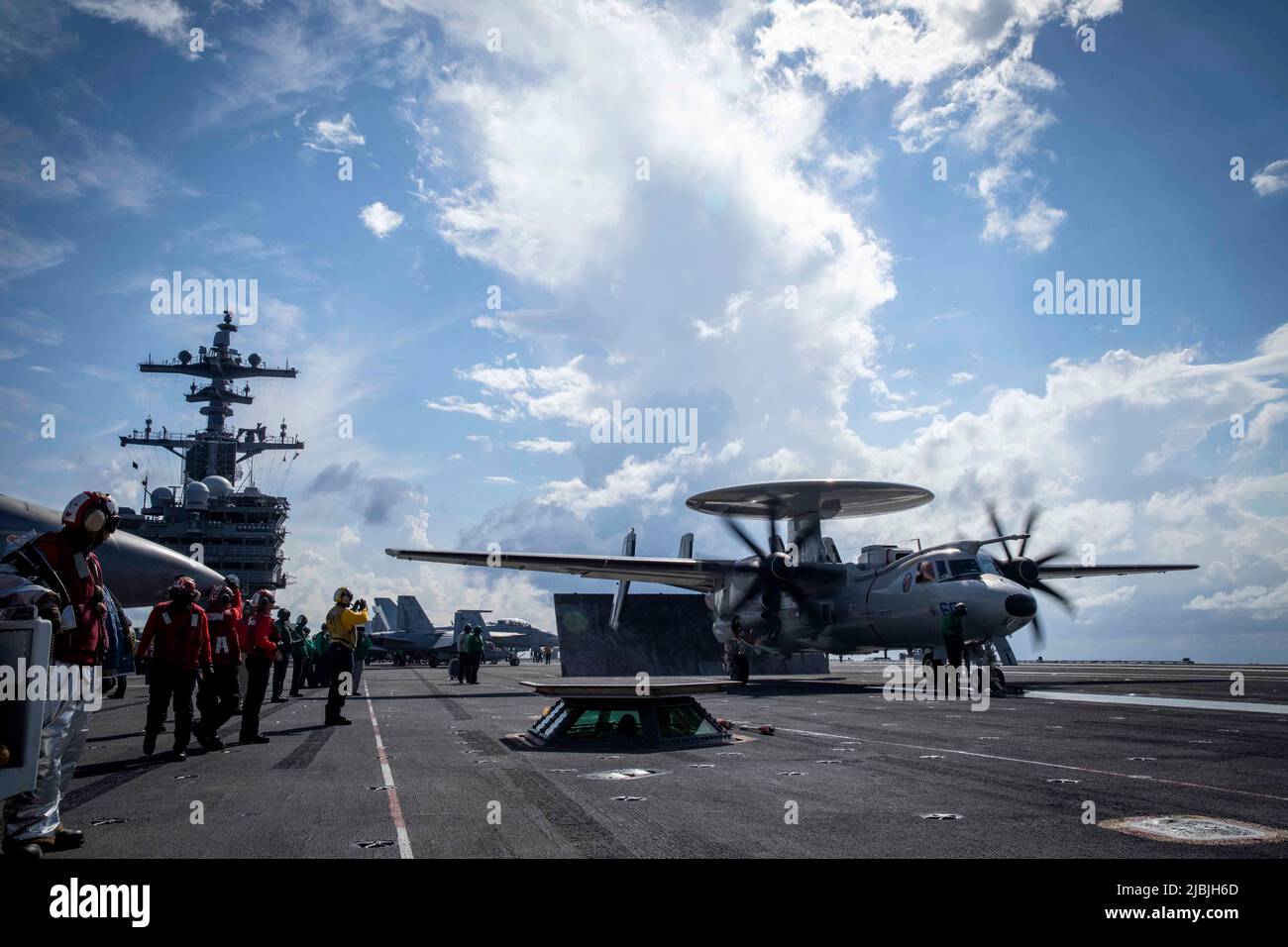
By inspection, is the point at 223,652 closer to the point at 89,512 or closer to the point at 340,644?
the point at 340,644

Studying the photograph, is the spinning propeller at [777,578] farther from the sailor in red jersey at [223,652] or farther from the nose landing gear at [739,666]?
the sailor in red jersey at [223,652]

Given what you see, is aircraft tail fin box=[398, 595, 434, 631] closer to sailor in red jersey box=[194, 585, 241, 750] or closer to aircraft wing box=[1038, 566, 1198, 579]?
aircraft wing box=[1038, 566, 1198, 579]

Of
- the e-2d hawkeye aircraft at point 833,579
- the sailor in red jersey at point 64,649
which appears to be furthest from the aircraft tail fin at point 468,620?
the sailor in red jersey at point 64,649

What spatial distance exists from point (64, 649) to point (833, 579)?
26.6 metres

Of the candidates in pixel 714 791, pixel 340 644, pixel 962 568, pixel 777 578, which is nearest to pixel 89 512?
pixel 714 791

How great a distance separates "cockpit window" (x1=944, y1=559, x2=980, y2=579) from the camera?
967 inches

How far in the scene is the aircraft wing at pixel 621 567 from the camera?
3159 cm

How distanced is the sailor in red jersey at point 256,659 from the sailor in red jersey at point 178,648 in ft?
6.32

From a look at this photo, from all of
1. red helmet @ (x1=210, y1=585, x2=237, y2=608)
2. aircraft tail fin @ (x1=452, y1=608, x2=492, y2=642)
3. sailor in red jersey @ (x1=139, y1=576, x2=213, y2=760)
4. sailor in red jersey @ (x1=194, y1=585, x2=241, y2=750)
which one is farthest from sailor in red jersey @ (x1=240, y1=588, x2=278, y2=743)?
aircraft tail fin @ (x1=452, y1=608, x2=492, y2=642)

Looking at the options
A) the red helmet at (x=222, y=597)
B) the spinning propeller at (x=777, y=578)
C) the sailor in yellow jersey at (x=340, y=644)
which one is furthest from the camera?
the spinning propeller at (x=777, y=578)

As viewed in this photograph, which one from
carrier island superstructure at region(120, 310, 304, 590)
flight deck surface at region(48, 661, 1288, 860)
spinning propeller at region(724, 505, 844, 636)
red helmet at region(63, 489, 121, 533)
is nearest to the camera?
flight deck surface at region(48, 661, 1288, 860)

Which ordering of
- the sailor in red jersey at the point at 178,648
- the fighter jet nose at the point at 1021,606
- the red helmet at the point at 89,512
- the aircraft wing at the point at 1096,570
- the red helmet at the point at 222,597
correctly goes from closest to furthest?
1. the red helmet at the point at 89,512
2. the sailor in red jersey at the point at 178,648
3. the red helmet at the point at 222,597
4. the fighter jet nose at the point at 1021,606
5. the aircraft wing at the point at 1096,570

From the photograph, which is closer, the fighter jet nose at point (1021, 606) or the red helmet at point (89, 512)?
the red helmet at point (89, 512)

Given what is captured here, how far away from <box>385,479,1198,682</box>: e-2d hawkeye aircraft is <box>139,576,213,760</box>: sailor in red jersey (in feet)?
58.6
